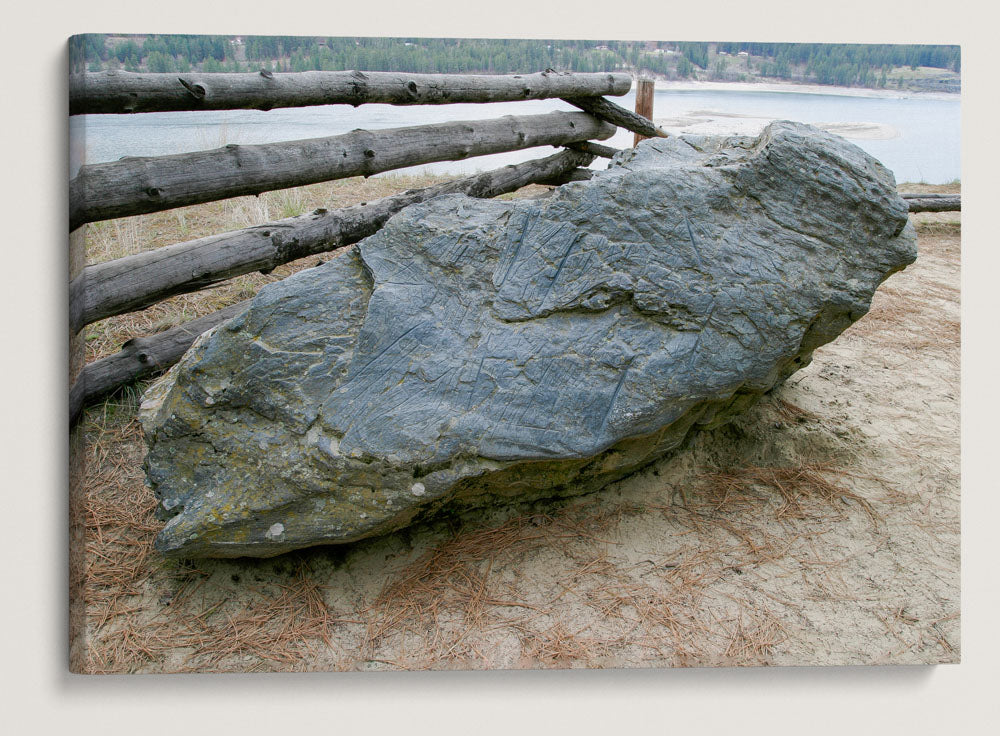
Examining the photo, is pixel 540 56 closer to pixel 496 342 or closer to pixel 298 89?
pixel 298 89

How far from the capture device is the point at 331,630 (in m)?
2.47

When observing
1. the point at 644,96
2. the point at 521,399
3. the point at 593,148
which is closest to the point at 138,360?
the point at 521,399

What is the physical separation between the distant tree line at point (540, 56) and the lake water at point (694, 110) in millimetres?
120

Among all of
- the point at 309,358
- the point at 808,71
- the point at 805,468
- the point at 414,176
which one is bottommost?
the point at 805,468

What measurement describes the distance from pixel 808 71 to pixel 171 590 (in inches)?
124

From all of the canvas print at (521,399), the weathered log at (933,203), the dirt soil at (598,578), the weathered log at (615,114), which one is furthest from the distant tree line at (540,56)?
the weathered log at (615,114)

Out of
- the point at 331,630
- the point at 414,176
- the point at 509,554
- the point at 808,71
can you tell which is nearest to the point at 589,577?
the point at 509,554

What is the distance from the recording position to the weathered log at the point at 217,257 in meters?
2.93

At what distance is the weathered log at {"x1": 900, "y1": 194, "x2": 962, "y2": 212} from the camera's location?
10.9ft

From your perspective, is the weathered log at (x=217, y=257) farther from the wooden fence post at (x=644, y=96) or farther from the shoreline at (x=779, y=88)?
the shoreline at (x=779, y=88)

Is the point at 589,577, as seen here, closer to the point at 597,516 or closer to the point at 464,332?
the point at 597,516

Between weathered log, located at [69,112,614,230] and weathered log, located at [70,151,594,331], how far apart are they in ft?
0.90

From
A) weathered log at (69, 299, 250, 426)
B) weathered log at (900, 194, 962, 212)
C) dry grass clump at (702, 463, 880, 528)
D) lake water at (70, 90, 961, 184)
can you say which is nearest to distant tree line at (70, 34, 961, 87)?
lake water at (70, 90, 961, 184)

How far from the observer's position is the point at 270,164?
3.33 metres
